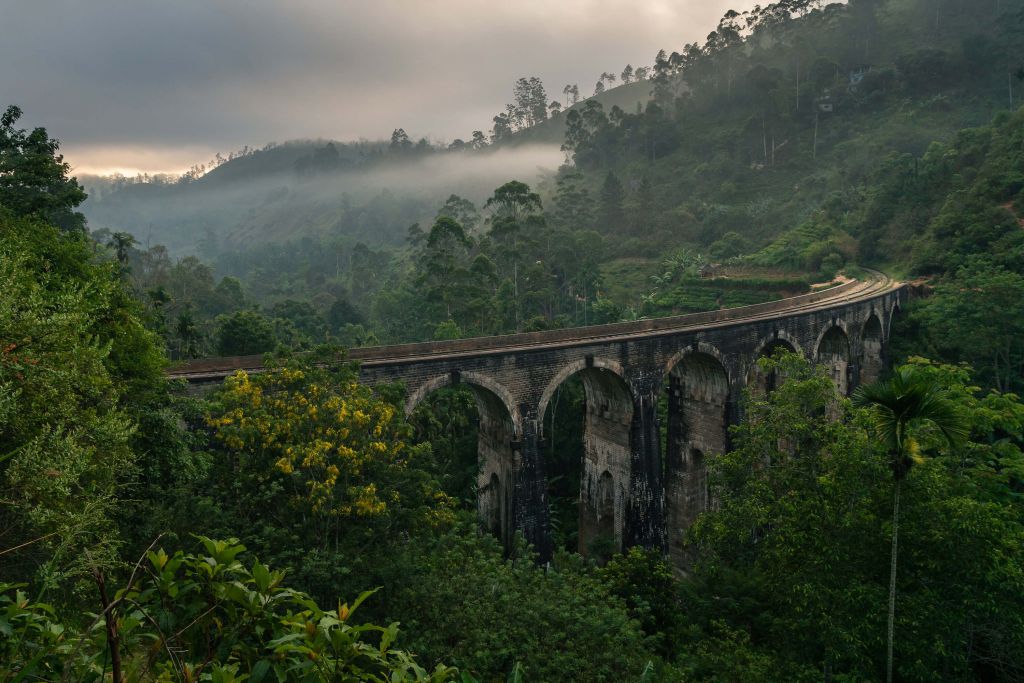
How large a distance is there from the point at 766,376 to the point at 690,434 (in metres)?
5.18

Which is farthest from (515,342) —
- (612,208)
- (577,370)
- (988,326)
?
(612,208)

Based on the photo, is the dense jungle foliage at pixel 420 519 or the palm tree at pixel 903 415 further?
the palm tree at pixel 903 415

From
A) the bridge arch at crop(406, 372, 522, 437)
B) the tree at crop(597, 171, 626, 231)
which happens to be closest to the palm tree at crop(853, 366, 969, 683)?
the bridge arch at crop(406, 372, 522, 437)

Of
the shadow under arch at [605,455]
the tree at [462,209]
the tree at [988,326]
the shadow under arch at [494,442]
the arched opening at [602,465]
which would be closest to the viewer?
the shadow under arch at [494,442]

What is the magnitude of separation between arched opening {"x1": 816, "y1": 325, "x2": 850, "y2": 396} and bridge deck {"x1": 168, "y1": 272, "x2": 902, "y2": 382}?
6.76 feet

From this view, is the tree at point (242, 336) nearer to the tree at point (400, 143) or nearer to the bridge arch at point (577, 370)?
the bridge arch at point (577, 370)

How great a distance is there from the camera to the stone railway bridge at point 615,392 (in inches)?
756

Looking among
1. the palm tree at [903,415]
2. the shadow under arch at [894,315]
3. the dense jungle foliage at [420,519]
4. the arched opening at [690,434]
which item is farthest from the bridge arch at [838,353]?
the palm tree at [903,415]

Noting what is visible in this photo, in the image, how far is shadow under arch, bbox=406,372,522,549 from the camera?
18609mm

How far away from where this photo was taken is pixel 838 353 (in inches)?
1291

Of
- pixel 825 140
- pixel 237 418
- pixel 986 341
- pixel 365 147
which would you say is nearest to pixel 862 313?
pixel 986 341

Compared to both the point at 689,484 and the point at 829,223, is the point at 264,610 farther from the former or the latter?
the point at 829,223

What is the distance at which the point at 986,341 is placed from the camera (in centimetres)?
2838

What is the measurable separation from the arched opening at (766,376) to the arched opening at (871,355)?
33.1 ft
